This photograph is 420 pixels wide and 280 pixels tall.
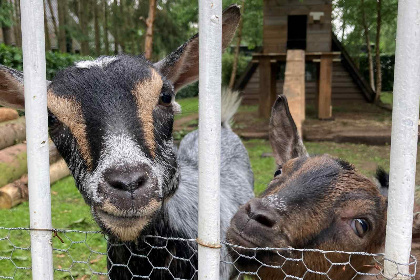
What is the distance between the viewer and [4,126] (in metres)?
8.28

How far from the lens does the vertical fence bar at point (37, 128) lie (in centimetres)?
180

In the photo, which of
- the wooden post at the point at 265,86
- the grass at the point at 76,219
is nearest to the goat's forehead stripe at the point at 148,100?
the grass at the point at 76,219

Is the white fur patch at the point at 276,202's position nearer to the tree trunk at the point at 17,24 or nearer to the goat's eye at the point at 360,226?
the goat's eye at the point at 360,226

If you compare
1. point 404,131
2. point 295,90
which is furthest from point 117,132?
point 295,90

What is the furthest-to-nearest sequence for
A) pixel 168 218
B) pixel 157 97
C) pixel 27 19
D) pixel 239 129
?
pixel 239 129 < pixel 168 218 < pixel 157 97 < pixel 27 19

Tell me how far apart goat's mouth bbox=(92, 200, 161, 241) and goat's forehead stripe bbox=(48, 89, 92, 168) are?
263mm

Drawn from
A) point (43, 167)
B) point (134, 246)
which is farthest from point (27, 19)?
point (134, 246)

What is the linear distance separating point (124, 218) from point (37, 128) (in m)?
0.56

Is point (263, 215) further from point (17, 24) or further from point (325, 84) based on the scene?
point (17, 24)

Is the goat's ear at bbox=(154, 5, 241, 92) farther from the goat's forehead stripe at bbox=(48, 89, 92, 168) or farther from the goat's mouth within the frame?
the goat's mouth

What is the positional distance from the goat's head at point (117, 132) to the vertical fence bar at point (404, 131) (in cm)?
104

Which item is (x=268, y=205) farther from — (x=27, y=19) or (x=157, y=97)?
(x=27, y=19)

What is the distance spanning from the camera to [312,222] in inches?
90.2

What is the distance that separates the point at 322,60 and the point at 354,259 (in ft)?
36.6
